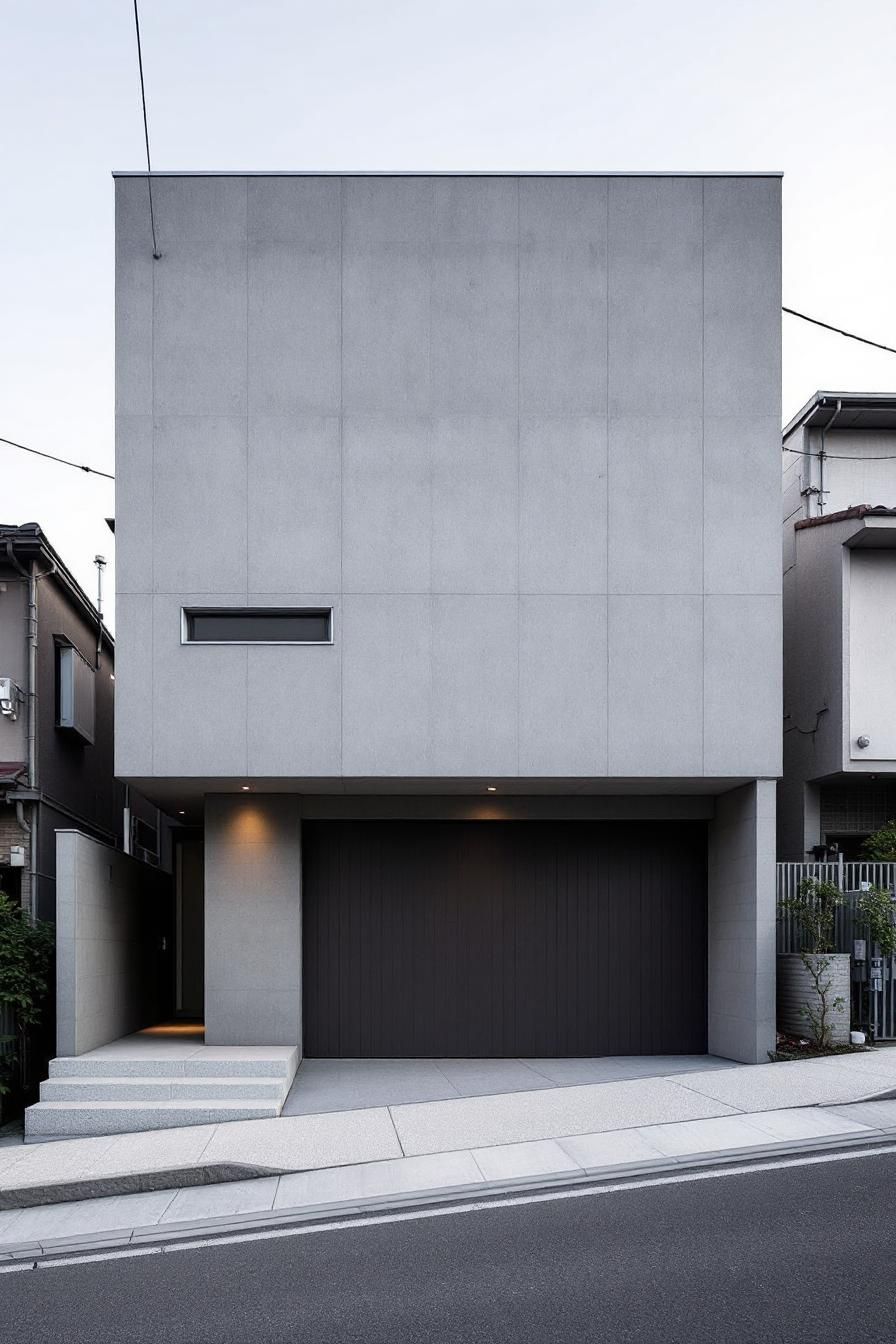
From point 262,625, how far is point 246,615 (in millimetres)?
202

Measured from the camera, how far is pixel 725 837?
13391 mm

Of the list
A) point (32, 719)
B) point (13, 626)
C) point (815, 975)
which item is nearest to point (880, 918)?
point (815, 975)

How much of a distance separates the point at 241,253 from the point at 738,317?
5405mm

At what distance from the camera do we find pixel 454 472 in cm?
1240

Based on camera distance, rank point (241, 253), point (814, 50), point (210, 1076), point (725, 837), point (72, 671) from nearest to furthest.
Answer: point (210, 1076)
point (241, 253)
point (725, 837)
point (814, 50)
point (72, 671)

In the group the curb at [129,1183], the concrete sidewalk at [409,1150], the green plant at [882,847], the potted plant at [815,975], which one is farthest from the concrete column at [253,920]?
the green plant at [882,847]

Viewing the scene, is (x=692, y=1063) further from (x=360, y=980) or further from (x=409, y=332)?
(x=409, y=332)

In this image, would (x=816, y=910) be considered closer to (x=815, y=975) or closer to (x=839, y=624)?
(x=815, y=975)

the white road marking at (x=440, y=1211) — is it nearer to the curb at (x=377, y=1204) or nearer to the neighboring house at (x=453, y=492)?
the curb at (x=377, y=1204)

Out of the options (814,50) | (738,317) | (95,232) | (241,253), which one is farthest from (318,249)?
(814,50)

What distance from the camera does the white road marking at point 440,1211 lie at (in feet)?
22.7

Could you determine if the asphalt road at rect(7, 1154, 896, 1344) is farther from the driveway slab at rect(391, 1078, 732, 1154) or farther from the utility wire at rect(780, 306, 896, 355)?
the utility wire at rect(780, 306, 896, 355)

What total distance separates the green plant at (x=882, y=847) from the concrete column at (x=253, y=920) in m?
6.87

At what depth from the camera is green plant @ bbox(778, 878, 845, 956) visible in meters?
12.3
